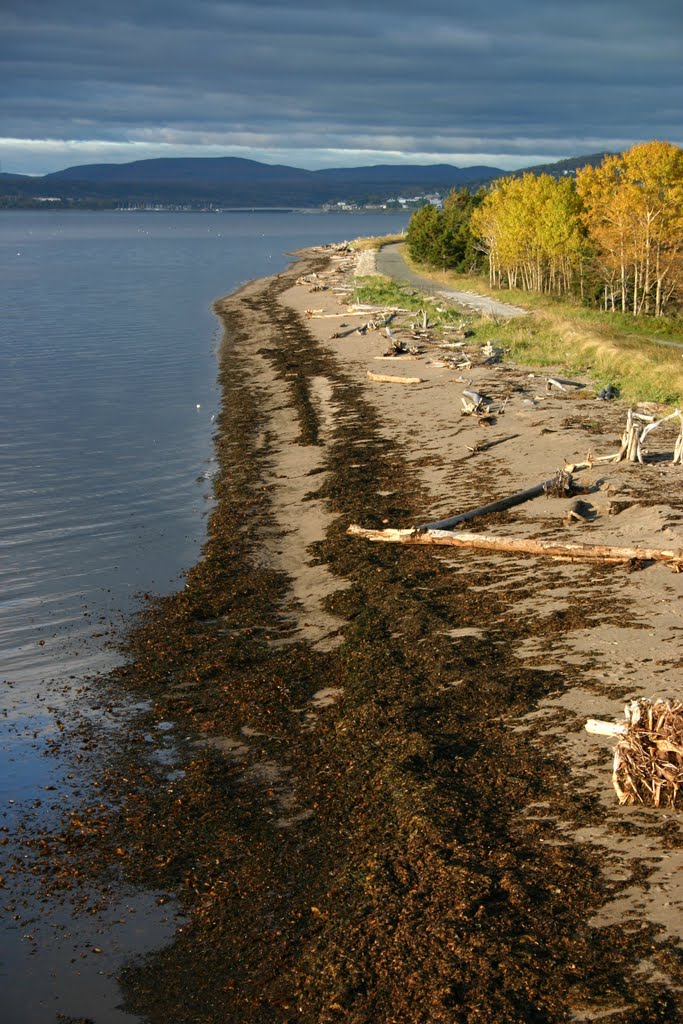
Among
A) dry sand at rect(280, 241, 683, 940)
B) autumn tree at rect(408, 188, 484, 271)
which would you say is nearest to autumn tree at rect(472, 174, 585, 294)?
autumn tree at rect(408, 188, 484, 271)

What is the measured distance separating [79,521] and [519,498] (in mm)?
9600

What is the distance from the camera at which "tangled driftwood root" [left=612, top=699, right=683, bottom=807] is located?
390 inches

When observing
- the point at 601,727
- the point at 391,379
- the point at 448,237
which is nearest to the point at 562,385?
the point at 391,379

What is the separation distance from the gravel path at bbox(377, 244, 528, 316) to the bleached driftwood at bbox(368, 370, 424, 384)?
58.9 feet

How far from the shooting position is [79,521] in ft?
76.3

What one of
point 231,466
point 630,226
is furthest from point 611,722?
point 630,226

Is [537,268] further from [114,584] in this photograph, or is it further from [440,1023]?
[440,1023]

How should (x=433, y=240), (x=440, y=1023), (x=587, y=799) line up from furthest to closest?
(x=433, y=240) < (x=587, y=799) < (x=440, y=1023)

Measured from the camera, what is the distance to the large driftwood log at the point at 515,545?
52.6 ft

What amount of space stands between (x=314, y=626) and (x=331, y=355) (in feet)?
94.0

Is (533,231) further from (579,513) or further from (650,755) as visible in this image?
(650,755)

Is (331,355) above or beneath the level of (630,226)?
beneath

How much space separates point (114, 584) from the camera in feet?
62.5

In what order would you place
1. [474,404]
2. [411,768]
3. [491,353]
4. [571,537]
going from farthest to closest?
[491,353]
[474,404]
[571,537]
[411,768]
